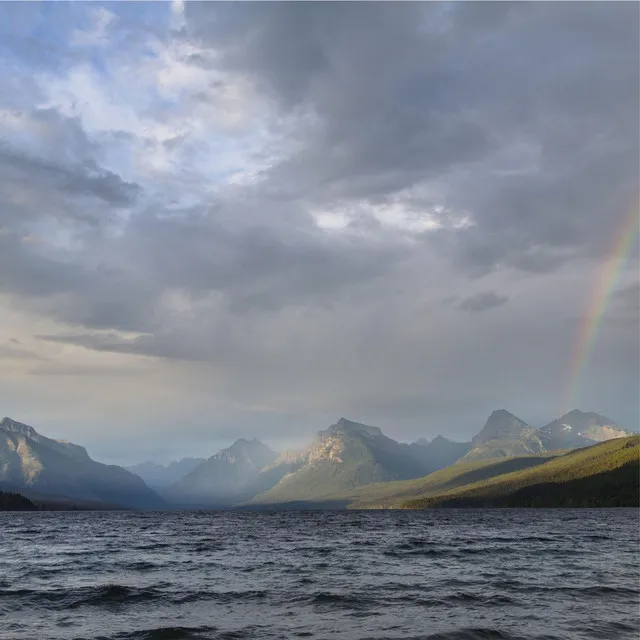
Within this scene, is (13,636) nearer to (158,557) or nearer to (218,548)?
(158,557)

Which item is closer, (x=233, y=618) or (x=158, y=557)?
(x=233, y=618)

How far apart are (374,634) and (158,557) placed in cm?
4887

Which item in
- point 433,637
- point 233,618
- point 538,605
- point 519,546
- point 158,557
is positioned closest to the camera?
point 433,637

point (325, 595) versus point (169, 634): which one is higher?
point (169, 634)

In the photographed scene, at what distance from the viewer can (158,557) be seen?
71688 millimetres

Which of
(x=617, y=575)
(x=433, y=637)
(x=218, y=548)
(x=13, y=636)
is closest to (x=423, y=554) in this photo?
(x=617, y=575)

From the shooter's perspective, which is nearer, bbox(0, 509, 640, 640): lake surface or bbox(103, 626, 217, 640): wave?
bbox(103, 626, 217, 640): wave

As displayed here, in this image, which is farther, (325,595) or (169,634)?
(325,595)

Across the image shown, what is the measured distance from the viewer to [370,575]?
52938 mm

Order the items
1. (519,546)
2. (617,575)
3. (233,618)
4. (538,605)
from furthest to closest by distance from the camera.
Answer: (519,546)
(617,575)
(538,605)
(233,618)

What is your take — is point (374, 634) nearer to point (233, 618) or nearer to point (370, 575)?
point (233, 618)

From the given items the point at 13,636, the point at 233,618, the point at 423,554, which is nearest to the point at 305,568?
the point at 423,554

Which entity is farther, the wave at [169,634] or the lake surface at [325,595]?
the lake surface at [325,595]

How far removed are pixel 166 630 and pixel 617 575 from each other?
1658 inches
